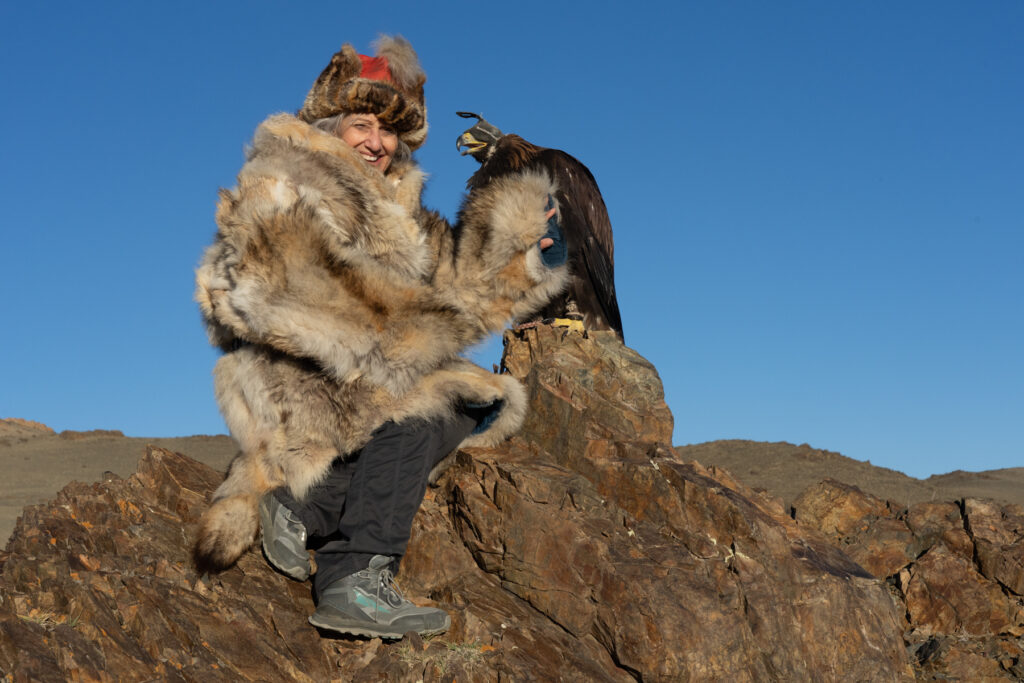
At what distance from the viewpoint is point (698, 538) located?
14.3 feet

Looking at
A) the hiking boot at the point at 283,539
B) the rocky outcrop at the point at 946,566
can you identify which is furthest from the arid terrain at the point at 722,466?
the hiking boot at the point at 283,539

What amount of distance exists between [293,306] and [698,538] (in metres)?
2.32

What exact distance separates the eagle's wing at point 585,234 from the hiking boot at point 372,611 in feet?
15.8

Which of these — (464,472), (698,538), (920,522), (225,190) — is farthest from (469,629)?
(920,522)

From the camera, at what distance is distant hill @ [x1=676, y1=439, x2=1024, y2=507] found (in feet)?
41.3

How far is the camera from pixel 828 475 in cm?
1348

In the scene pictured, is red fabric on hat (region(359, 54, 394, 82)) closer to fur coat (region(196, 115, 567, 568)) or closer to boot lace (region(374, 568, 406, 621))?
fur coat (region(196, 115, 567, 568))

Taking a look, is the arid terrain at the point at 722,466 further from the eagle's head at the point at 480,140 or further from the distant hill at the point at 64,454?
the eagle's head at the point at 480,140

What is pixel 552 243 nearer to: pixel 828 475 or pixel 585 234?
pixel 585 234

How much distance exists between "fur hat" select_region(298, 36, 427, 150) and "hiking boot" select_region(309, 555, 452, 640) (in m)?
2.16

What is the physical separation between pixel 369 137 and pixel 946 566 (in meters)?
4.61

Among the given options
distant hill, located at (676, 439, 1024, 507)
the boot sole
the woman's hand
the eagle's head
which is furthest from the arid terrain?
the boot sole

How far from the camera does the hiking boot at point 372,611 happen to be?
3525mm

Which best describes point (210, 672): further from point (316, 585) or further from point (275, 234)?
point (275, 234)
